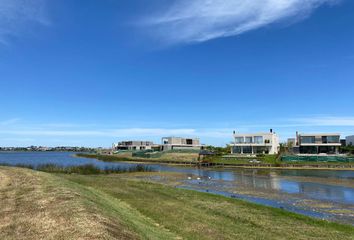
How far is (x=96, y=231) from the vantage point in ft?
40.6

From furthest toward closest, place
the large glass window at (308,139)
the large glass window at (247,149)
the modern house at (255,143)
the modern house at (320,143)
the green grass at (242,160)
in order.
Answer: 1. the large glass window at (247,149)
2. the modern house at (255,143)
3. the large glass window at (308,139)
4. the modern house at (320,143)
5. the green grass at (242,160)

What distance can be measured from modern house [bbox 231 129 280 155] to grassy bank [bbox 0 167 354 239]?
353 feet

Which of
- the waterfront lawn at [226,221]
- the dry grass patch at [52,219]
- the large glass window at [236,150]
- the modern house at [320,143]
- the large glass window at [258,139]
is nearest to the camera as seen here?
the dry grass patch at [52,219]

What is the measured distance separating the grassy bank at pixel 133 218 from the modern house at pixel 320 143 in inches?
4305

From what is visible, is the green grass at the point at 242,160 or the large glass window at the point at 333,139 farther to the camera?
the large glass window at the point at 333,139

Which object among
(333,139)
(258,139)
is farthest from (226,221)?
(333,139)

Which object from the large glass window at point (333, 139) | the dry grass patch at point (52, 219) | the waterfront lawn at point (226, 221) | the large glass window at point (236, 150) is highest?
the large glass window at point (333, 139)

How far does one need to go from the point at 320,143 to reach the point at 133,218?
124255 millimetres

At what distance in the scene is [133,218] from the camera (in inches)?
784

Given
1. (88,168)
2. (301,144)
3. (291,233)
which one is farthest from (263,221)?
(301,144)

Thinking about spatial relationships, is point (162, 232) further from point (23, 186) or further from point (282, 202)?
point (282, 202)

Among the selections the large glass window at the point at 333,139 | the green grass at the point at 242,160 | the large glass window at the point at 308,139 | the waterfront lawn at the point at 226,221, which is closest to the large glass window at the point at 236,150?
the green grass at the point at 242,160

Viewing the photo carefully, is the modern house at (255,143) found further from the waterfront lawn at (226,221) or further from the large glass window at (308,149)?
the waterfront lawn at (226,221)

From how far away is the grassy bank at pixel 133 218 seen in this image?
13.5m
